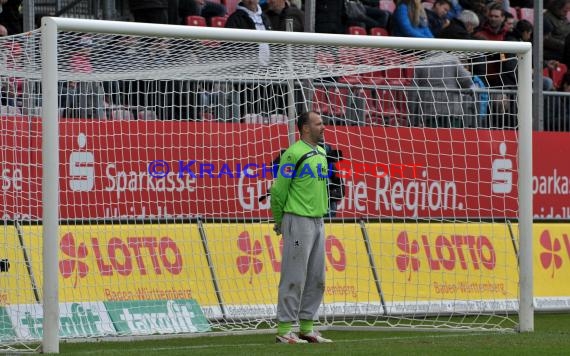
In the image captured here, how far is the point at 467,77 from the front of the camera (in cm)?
1683

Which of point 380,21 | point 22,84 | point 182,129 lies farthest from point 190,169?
point 380,21

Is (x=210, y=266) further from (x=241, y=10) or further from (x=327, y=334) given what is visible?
(x=241, y=10)

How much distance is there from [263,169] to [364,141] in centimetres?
173

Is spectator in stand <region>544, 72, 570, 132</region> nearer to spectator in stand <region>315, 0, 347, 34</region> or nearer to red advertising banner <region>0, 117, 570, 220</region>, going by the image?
red advertising banner <region>0, 117, 570, 220</region>

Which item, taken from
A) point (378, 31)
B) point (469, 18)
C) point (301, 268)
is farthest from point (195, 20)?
point (301, 268)

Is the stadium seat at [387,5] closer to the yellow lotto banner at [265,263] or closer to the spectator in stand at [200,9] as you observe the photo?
the spectator in stand at [200,9]

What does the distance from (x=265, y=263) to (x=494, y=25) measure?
7753 mm

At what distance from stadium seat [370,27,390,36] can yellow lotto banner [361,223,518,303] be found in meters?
4.93

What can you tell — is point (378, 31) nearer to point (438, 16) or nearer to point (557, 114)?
point (438, 16)

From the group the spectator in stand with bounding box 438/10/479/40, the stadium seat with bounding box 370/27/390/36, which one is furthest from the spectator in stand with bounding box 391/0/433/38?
the spectator in stand with bounding box 438/10/479/40

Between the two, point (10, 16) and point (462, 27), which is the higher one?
point (10, 16)

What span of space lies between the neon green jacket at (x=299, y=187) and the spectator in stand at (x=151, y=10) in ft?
18.8

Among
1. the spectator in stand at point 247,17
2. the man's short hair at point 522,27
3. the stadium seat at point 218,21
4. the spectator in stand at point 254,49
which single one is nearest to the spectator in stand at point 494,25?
the man's short hair at point 522,27

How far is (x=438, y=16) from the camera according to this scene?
21438 mm
